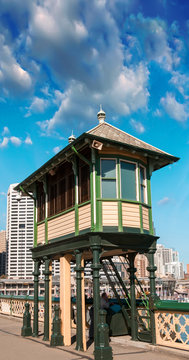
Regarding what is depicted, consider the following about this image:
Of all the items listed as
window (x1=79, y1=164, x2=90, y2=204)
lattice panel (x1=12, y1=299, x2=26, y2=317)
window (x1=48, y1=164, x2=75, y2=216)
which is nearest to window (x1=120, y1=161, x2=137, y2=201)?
window (x1=79, y1=164, x2=90, y2=204)

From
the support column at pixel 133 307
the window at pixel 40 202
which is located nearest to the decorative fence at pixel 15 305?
the window at pixel 40 202

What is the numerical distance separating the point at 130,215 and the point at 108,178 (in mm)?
1401

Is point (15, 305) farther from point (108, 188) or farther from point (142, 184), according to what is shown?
point (108, 188)

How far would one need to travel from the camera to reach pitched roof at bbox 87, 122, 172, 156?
465 inches

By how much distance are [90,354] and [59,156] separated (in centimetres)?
654

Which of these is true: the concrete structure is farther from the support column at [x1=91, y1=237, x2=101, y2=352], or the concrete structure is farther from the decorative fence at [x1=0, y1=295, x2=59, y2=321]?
the decorative fence at [x1=0, y1=295, x2=59, y2=321]

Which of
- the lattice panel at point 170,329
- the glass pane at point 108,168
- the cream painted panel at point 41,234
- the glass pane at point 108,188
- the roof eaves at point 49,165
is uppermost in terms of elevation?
the roof eaves at point 49,165

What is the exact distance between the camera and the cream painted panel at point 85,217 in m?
11.4

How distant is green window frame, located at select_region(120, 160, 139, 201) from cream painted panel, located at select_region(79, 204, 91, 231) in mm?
1213

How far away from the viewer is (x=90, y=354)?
34.7 ft

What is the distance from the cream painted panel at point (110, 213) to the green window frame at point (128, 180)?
484 mm

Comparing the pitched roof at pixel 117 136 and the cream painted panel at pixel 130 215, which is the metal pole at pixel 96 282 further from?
the pitched roof at pixel 117 136

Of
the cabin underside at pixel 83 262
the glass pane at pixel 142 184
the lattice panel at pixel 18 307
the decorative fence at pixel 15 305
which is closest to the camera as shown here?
the cabin underside at pixel 83 262

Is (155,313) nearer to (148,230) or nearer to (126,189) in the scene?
(148,230)
